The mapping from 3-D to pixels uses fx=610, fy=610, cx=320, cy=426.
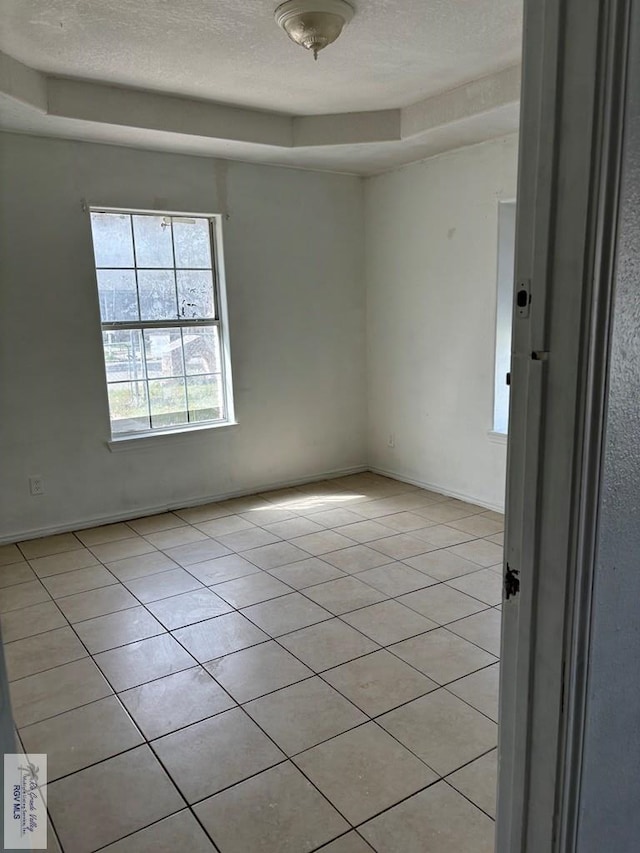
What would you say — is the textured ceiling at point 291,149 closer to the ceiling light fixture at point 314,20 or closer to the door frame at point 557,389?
the ceiling light fixture at point 314,20

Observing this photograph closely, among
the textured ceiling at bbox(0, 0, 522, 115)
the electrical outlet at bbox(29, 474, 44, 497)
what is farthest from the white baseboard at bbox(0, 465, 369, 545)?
the textured ceiling at bbox(0, 0, 522, 115)

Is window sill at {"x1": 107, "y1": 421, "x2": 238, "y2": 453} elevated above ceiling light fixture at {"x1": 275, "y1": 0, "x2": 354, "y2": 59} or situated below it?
below

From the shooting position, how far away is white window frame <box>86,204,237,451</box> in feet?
13.1

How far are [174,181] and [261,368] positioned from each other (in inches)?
54.7

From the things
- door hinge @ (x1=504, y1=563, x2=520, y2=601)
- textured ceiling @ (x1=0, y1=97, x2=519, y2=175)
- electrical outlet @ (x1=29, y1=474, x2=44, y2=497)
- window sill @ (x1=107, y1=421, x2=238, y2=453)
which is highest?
textured ceiling @ (x1=0, y1=97, x2=519, y2=175)

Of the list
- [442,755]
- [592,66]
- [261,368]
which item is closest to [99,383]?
[261,368]

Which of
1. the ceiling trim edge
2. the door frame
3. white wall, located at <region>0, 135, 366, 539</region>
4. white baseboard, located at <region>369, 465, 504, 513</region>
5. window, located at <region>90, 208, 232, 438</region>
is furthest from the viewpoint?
Answer: white baseboard, located at <region>369, 465, 504, 513</region>

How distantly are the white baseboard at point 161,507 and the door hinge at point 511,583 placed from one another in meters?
3.47

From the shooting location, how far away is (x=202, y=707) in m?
2.12

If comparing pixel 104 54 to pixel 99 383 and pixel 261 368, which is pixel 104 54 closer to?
pixel 99 383

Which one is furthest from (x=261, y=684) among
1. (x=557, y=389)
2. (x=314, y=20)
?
(x=314, y=20)

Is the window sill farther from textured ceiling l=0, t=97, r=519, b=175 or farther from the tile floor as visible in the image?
textured ceiling l=0, t=97, r=519, b=175

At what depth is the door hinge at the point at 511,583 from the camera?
1.01m

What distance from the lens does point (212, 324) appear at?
4328 mm
